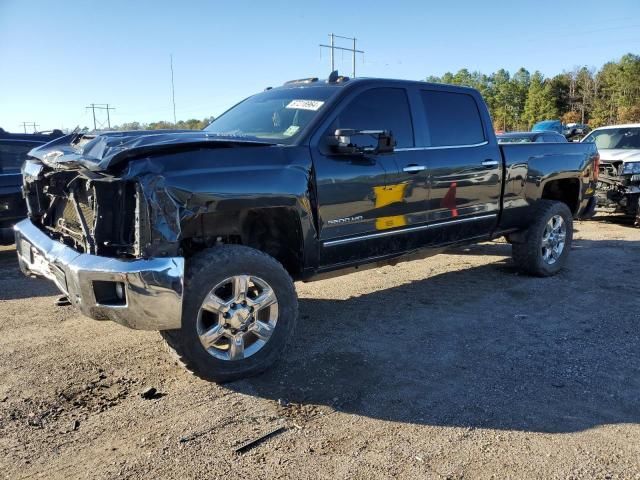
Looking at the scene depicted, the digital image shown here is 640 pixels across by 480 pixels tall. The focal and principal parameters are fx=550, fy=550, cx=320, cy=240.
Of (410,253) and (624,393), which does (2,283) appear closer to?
(410,253)

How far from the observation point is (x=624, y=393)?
348 cm

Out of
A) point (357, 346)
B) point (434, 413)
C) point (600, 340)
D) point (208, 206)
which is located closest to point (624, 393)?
point (600, 340)

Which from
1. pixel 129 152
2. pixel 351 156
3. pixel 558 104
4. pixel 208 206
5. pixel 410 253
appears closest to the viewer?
pixel 129 152

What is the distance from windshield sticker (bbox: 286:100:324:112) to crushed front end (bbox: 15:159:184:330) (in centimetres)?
170

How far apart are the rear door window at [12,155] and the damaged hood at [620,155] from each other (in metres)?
10.1

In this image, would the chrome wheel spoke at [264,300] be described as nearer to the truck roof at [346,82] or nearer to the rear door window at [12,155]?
the truck roof at [346,82]

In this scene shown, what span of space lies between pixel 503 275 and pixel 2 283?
231 inches

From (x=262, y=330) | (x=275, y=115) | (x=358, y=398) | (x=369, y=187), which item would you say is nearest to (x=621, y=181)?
(x=369, y=187)

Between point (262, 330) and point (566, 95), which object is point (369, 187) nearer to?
point (262, 330)

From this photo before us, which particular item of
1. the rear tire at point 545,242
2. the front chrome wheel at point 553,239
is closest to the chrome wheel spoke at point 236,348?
the rear tire at point 545,242

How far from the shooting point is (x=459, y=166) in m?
5.13

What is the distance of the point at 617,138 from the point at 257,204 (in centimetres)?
1045

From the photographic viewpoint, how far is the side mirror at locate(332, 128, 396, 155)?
3.99m

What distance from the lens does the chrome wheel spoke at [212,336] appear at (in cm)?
344
